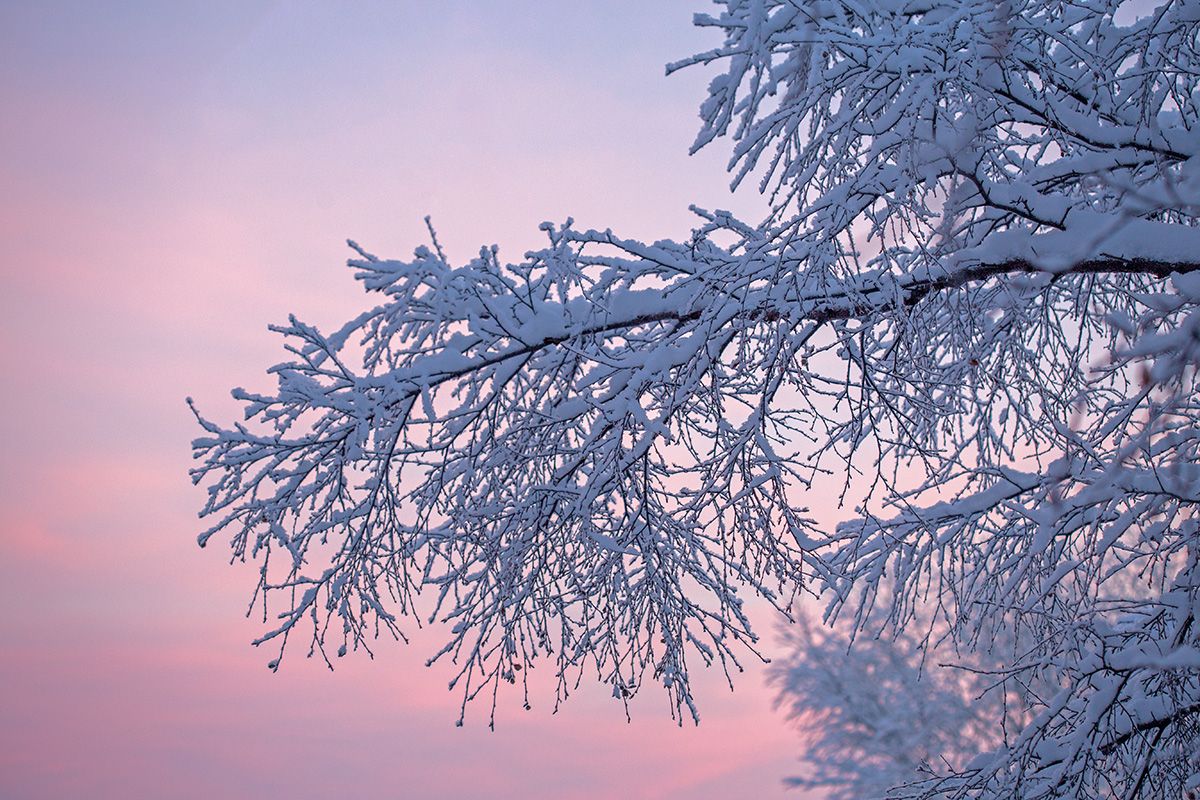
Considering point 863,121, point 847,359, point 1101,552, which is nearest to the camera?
point 863,121

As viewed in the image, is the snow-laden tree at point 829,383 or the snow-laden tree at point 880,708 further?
the snow-laden tree at point 880,708

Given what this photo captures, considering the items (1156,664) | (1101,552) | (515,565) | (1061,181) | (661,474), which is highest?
(1061,181)

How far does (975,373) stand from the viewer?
4.82 metres

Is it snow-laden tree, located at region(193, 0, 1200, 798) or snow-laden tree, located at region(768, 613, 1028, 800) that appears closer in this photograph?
snow-laden tree, located at region(193, 0, 1200, 798)

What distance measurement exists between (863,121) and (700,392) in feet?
4.31

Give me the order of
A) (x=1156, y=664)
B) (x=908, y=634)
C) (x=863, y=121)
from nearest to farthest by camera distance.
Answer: (x=1156, y=664), (x=863, y=121), (x=908, y=634)

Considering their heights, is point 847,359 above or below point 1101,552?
above

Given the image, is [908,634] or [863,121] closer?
[863,121]

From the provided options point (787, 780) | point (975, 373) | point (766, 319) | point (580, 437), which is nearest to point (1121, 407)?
point (975, 373)

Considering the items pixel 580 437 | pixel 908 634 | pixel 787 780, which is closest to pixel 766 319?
pixel 580 437

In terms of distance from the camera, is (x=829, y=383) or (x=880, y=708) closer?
(x=829, y=383)

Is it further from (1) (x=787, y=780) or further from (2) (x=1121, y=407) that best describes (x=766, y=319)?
(1) (x=787, y=780)

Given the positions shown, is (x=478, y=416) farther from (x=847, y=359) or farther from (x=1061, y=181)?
(x=1061, y=181)

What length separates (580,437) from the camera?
4.72 meters
